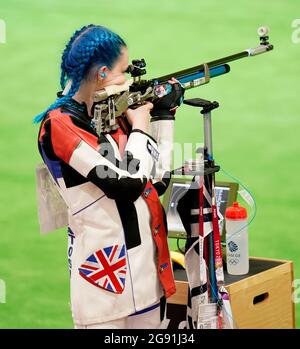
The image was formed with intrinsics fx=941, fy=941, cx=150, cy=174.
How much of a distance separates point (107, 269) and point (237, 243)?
2.52 feet

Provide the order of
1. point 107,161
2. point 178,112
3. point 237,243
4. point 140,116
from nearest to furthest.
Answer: point 107,161 → point 140,116 → point 237,243 → point 178,112

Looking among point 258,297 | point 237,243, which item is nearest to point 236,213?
point 237,243

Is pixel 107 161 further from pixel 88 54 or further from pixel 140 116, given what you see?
pixel 88 54

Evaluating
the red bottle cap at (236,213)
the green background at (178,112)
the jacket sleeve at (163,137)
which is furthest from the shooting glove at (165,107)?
the green background at (178,112)

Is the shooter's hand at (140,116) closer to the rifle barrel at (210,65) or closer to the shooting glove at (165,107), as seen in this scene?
the shooting glove at (165,107)

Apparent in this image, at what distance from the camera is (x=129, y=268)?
288 cm

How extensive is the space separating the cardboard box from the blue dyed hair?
0.89 m

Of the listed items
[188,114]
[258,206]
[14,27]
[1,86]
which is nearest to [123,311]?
[258,206]

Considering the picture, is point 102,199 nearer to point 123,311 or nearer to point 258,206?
point 123,311

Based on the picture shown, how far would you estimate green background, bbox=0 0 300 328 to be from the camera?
15.6 feet

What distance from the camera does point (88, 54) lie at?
2.88 m

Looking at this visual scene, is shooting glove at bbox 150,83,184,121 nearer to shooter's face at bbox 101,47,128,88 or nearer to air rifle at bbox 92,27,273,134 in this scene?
air rifle at bbox 92,27,273,134

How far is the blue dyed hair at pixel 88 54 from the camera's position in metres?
2.89

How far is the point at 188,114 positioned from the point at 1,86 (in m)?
1.22
